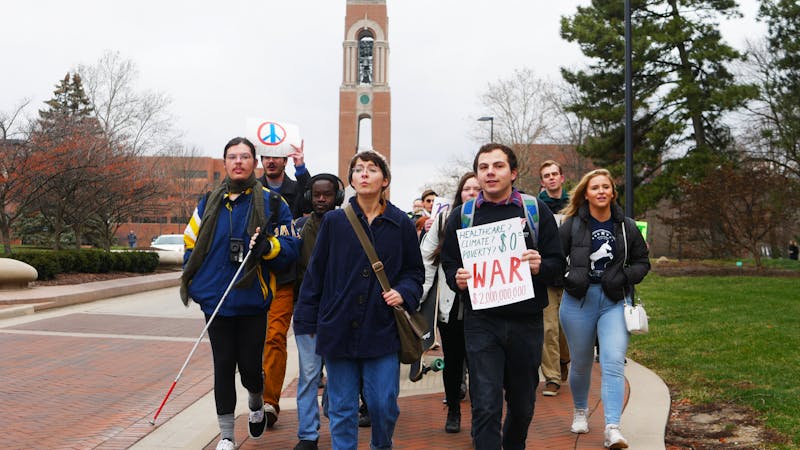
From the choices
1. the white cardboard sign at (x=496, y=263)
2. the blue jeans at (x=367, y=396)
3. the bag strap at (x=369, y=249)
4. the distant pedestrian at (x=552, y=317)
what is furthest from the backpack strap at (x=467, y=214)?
the distant pedestrian at (x=552, y=317)

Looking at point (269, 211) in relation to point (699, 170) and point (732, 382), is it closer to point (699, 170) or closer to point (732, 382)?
point (732, 382)

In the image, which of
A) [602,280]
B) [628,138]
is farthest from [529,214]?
[628,138]

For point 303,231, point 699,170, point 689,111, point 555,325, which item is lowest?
point 555,325

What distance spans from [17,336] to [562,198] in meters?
8.44

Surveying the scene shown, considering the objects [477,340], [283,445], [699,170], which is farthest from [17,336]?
[699,170]

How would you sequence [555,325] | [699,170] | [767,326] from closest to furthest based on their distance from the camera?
[555,325], [767,326], [699,170]

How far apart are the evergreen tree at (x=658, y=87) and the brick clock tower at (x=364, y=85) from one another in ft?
86.2

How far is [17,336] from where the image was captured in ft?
38.6

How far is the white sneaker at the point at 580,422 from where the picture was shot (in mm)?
5992

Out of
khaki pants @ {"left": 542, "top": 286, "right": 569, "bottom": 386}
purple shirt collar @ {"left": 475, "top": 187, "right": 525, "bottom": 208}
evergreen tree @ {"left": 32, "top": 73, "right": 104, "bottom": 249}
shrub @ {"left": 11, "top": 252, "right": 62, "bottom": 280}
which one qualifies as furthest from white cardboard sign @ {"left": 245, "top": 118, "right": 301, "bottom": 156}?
evergreen tree @ {"left": 32, "top": 73, "right": 104, "bottom": 249}

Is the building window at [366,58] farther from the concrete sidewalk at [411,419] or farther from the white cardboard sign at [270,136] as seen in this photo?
the white cardboard sign at [270,136]

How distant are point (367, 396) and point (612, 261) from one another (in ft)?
7.32

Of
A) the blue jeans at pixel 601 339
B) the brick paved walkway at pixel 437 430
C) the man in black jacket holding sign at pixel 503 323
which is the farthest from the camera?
the brick paved walkway at pixel 437 430

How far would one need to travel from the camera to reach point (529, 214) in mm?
4789
